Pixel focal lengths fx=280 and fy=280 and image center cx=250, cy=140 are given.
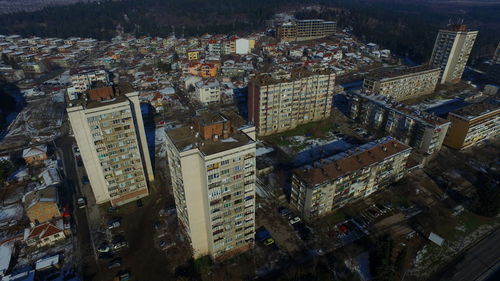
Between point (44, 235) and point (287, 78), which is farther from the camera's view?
point (287, 78)

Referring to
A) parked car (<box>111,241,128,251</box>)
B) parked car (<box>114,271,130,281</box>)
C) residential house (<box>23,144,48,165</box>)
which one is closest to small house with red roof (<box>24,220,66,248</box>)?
parked car (<box>111,241,128,251</box>)

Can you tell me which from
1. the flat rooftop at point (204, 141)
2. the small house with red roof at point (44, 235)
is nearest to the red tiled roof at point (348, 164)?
A: the flat rooftop at point (204, 141)

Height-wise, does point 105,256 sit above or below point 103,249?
below

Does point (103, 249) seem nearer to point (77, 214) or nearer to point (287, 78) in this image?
point (77, 214)

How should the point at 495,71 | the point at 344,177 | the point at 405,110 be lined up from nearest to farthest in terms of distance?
the point at 344,177
the point at 405,110
the point at 495,71

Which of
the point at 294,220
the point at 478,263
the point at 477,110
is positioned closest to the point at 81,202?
the point at 294,220

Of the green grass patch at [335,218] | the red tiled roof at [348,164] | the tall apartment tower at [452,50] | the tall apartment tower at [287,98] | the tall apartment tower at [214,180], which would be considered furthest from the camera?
the tall apartment tower at [452,50]

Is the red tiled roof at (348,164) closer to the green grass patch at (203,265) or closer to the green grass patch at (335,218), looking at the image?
the green grass patch at (335,218)
